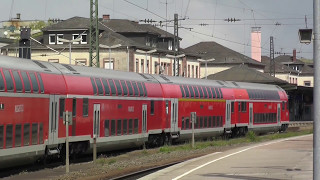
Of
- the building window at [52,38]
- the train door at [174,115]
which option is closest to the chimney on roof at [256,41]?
the building window at [52,38]

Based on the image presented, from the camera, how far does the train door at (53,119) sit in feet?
85.7

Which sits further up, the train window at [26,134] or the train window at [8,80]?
the train window at [8,80]

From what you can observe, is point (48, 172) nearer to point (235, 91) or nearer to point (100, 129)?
point (100, 129)

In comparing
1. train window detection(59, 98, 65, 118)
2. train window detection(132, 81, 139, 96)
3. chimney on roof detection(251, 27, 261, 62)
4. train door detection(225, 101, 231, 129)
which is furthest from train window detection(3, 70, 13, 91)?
chimney on roof detection(251, 27, 261, 62)

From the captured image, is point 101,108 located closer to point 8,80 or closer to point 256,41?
point 8,80

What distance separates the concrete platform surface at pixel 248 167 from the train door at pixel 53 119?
4.47 meters

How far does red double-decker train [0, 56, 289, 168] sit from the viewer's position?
938 inches

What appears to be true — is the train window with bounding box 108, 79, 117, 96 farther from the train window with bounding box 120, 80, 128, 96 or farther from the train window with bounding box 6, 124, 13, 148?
the train window with bounding box 6, 124, 13, 148

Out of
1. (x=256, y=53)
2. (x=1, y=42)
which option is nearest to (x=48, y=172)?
(x=1, y=42)

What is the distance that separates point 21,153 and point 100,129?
748 cm

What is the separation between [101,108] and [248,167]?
29.7 feet

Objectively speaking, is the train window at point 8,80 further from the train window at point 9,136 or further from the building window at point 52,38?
the building window at point 52,38

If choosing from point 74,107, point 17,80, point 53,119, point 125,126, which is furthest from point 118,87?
point 17,80

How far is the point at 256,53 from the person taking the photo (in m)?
138
